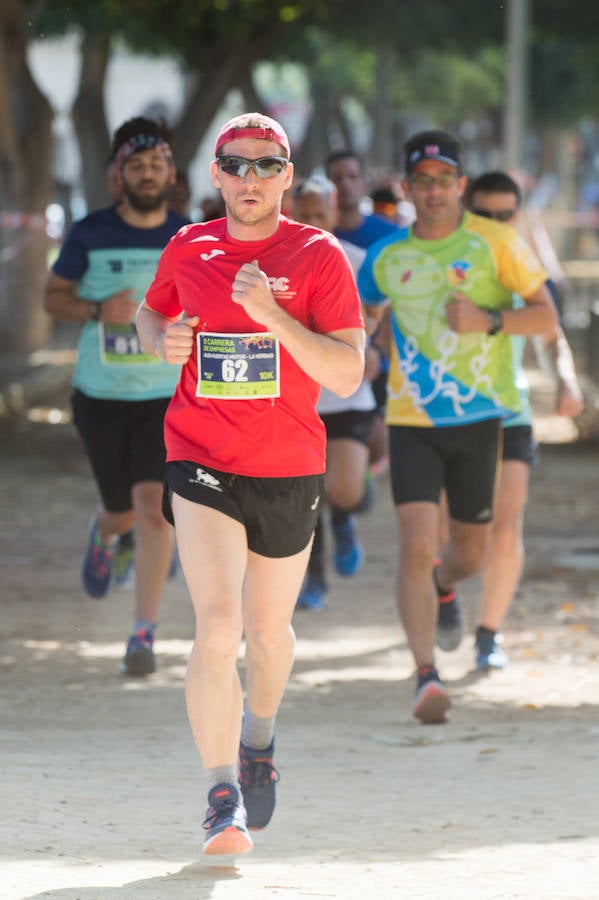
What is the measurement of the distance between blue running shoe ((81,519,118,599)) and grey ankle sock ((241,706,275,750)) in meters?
3.45

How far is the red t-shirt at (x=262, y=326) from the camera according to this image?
5.09 m

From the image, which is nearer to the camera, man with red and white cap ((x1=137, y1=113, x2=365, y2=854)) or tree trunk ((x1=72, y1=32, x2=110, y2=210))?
man with red and white cap ((x1=137, y1=113, x2=365, y2=854))

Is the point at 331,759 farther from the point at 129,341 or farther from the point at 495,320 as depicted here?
the point at 129,341

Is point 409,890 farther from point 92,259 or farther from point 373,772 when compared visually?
point 92,259

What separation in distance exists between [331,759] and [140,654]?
142 centimetres

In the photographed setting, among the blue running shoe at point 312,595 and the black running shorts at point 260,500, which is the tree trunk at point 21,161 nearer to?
the blue running shoe at point 312,595

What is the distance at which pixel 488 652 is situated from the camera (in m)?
8.29

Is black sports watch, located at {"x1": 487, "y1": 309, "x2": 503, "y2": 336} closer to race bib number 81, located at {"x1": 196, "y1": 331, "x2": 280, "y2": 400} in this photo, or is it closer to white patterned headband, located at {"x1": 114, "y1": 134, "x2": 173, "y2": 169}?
white patterned headband, located at {"x1": 114, "y1": 134, "x2": 173, "y2": 169}

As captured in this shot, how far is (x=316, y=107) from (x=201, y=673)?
3976cm

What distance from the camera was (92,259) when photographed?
798cm

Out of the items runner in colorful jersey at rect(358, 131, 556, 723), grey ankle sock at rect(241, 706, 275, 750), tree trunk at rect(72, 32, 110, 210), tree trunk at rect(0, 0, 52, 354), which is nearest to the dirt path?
grey ankle sock at rect(241, 706, 275, 750)

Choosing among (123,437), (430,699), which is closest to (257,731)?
(430,699)

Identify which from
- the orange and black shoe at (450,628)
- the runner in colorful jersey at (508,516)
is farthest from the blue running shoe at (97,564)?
the runner in colorful jersey at (508,516)

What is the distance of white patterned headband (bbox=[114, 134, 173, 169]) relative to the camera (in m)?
7.79
